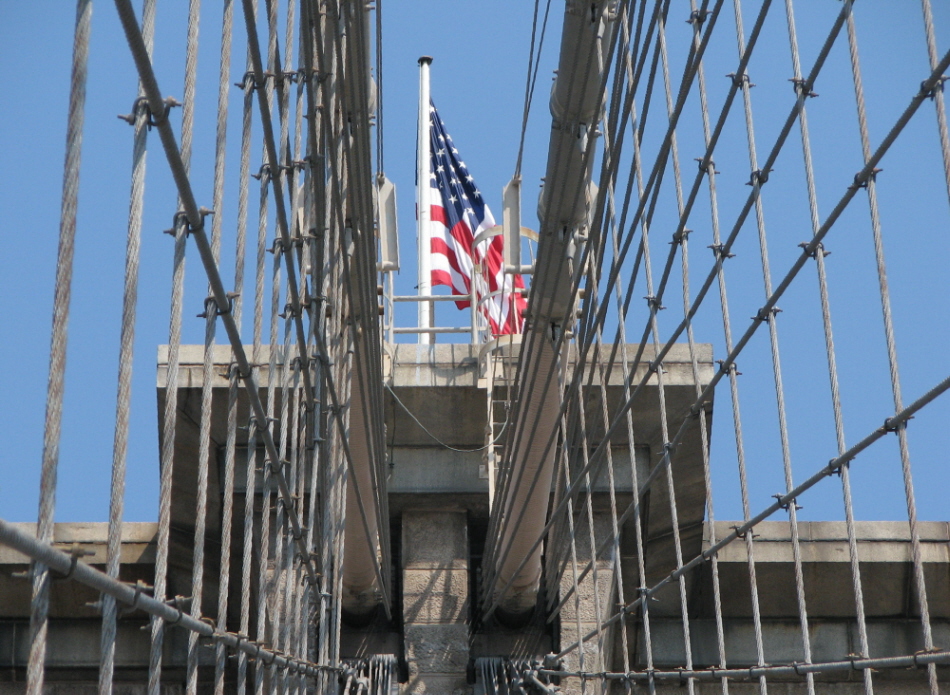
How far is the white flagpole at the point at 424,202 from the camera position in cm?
1418

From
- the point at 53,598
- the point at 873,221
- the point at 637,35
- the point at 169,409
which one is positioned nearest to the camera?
the point at 169,409

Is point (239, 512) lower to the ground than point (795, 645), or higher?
higher

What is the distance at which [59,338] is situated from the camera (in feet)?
9.27

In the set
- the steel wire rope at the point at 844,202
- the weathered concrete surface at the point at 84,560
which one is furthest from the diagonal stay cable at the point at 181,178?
the weathered concrete surface at the point at 84,560

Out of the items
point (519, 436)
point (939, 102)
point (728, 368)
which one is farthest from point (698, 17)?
point (519, 436)

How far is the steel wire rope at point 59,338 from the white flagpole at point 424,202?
35.6 feet

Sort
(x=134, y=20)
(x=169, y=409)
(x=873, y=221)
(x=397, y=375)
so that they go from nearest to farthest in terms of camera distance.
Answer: (x=134, y=20) → (x=169, y=409) → (x=873, y=221) → (x=397, y=375)

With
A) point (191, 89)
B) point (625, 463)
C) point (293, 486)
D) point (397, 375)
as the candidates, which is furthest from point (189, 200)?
point (625, 463)

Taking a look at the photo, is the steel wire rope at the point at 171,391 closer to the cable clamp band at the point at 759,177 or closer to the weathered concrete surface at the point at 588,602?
the cable clamp band at the point at 759,177

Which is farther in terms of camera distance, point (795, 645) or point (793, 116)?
point (795, 645)

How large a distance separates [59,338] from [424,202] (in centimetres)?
1368

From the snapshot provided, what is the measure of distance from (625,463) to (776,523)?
1717mm

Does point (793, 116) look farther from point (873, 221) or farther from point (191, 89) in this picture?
point (191, 89)

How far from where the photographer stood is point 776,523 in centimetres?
1245
